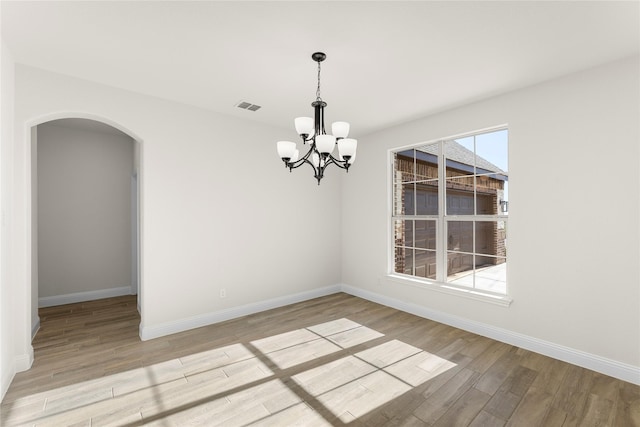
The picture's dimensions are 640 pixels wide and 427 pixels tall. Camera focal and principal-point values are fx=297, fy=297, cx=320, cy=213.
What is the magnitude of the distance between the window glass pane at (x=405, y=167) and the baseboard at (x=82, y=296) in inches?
200

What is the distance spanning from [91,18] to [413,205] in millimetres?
4046

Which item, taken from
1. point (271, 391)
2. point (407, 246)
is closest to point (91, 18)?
point (271, 391)

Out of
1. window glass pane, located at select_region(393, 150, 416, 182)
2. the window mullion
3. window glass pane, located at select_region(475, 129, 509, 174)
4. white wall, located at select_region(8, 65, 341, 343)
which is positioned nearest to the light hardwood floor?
white wall, located at select_region(8, 65, 341, 343)

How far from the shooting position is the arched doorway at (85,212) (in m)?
4.65

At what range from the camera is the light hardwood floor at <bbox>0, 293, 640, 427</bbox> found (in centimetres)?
213

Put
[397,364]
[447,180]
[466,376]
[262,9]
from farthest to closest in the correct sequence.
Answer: [447,180] < [397,364] < [466,376] < [262,9]

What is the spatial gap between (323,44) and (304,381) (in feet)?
9.28

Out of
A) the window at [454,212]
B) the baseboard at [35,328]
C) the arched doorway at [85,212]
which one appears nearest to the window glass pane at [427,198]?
the window at [454,212]

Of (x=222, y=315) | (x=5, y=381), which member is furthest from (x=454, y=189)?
(x=5, y=381)

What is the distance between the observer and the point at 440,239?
410cm

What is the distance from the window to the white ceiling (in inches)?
31.4

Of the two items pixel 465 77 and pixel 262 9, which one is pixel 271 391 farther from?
pixel 465 77

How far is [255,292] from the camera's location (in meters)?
4.38

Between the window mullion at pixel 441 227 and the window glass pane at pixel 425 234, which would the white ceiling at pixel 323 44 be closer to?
the window mullion at pixel 441 227
